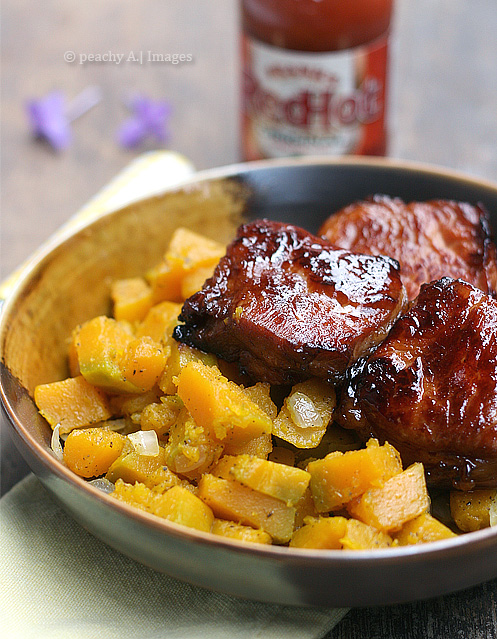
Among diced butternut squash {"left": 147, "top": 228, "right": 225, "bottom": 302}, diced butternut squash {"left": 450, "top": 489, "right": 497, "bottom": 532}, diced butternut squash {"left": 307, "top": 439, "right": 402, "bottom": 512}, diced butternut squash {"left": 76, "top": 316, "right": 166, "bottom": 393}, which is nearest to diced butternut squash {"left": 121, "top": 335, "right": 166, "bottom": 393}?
diced butternut squash {"left": 76, "top": 316, "right": 166, "bottom": 393}

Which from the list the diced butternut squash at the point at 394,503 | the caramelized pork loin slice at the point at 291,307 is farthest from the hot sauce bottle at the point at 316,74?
the diced butternut squash at the point at 394,503

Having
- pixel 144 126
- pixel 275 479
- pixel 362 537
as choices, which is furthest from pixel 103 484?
pixel 144 126

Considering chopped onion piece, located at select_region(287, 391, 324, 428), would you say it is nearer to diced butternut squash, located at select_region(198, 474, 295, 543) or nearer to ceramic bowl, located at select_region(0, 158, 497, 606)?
diced butternut squash, located at select_region(198, 474, 295, 543)

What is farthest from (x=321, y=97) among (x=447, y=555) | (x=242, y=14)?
(x=447, y=555)

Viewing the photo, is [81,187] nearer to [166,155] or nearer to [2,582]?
[166,155]

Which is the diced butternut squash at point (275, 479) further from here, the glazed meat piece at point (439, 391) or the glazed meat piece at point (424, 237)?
the glazed meat piece at point (424, 237)
